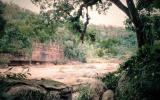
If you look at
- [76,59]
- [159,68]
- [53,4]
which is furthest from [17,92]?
[76,59]

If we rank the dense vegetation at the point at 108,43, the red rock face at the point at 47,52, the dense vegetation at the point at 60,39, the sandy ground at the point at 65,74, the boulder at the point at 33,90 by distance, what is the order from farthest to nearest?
1. the red rock face at the point at 47,52
2. the dense vegetation at the point at 60,39
3. the sandy ground at the point at 65,74
4. the boulder at the point at 33,90
5. the dense vegetation at the point at 108,43

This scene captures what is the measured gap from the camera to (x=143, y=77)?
7.48m

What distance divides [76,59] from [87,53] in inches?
76.4

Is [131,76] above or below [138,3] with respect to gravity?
below

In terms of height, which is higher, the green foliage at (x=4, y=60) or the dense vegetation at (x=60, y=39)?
the dense vegetation at (x=60, y=39)

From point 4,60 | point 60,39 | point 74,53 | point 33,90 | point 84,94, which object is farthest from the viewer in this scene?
point 60,39

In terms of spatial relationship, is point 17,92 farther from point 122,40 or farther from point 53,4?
point 122,40

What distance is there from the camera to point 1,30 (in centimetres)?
1242

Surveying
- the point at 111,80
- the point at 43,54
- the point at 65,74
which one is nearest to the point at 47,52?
the point at 43,54

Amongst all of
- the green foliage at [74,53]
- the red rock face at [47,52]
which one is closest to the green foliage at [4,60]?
the red rock face at [47,52]

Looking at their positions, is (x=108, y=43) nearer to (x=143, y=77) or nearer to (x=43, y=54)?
(x=43, y=54)

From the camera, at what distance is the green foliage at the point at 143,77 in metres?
6.71

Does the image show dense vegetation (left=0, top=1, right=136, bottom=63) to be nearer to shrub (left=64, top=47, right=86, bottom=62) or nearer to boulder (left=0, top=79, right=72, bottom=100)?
shrub (left=64, top=47, right=86, bottom=62)

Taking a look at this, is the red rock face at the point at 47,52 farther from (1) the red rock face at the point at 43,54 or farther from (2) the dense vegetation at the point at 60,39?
(2) the dense vegetation at the point at 60,39
